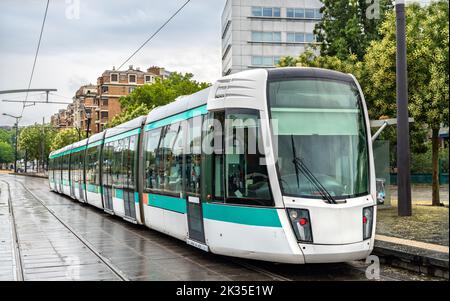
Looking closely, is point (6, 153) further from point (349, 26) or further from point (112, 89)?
point (349, 26)

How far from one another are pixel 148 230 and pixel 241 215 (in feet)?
24.2

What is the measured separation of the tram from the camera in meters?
8.09

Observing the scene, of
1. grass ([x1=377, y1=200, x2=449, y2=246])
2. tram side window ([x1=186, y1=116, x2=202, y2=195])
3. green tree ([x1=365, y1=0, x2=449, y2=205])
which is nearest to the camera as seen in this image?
tram side window ([x1=186, y1=116, x2=202, y2=195])

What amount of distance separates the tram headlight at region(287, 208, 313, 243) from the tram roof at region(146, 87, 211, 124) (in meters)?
2.91

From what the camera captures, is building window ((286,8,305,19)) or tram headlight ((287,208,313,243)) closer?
tram headlight ((287,208,313,243))

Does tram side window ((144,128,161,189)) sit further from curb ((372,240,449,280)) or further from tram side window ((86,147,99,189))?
tram side window ((86,147,99,189))

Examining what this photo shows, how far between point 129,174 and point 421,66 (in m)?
9.74

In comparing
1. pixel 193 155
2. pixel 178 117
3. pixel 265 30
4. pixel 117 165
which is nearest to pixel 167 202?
pixel 178 117

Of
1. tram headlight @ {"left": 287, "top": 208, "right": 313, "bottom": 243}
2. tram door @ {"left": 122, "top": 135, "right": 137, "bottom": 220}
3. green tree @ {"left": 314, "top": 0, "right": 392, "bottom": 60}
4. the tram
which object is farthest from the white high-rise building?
tram headlight @ {"left": 287, "top": 208, "right": 313, "bottom": 243}

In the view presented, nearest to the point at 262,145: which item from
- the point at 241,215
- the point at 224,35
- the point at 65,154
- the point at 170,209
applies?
the point at 241,215

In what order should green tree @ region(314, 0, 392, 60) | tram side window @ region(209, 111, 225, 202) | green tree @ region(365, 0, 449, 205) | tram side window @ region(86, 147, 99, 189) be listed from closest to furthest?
tram side window @ region(209, 111, 225, 202) → green tree @ region(365, 0, 449, 205) → tram side window @ region(86, 147, 99, 189) → green tree @ region(314, 0, 392, 60)

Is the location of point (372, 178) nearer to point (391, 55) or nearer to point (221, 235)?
point (221, 235)

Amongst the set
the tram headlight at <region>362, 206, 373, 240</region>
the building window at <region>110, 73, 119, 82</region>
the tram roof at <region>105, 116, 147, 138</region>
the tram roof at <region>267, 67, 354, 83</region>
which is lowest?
the tram headlight at <region>362, 206, 373, 240</region>

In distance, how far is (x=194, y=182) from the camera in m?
10.1
